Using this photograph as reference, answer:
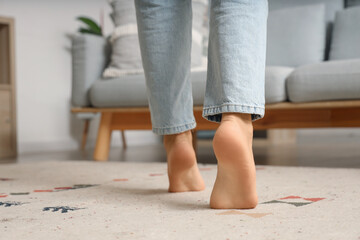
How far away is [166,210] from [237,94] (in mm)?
218

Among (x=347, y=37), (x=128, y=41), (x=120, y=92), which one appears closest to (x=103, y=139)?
(x=120, y=92)

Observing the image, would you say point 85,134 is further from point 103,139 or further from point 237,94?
point 237,94

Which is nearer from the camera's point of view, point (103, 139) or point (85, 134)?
point (103, 139)

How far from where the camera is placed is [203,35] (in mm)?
2283

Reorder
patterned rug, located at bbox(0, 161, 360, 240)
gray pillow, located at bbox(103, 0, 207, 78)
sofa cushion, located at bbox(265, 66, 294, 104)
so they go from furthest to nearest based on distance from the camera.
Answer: gray pillow, located at bbox(103, 0, 207, 78) < sofa cushion, located at bbox(265, 66, 294, 104) < patterned rug, located at bbox(0, 161, 360, 240)

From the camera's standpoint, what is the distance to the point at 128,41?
6.63 ft

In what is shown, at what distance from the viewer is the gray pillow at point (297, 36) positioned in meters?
2.10

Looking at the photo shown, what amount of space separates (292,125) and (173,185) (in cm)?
92

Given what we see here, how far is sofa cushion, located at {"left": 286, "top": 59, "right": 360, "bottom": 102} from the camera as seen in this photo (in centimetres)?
145

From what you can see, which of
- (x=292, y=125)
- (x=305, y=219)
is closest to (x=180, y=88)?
(x=305, y=219)

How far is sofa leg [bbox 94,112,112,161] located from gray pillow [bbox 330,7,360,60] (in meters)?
1.05

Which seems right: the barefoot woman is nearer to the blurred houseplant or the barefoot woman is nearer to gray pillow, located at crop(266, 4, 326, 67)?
gray pillow, located at crop(266, 4, 326, 67)

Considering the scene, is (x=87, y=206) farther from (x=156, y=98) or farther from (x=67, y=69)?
(x=67, y=69)

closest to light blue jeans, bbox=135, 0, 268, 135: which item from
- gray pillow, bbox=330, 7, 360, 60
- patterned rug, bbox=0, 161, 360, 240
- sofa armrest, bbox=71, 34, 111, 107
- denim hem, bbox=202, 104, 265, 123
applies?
denim hem, bbox=202, 104, 265, 123
